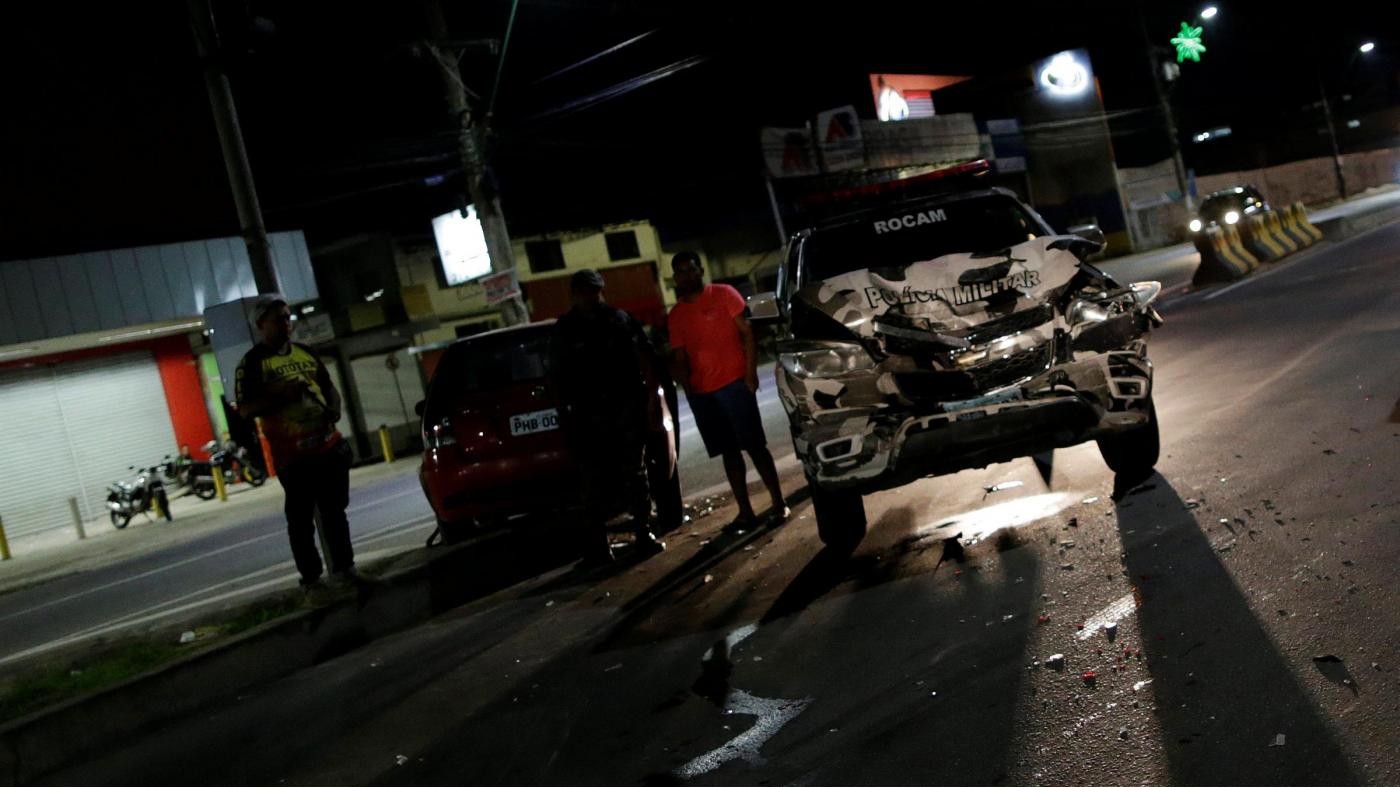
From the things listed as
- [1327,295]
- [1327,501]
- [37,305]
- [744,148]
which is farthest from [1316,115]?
[1327,501]

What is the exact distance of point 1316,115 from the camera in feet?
234

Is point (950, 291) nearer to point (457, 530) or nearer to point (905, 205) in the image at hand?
point (905, 205)

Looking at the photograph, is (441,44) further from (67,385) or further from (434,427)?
(67,385)

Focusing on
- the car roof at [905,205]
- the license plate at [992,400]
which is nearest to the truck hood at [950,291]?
the license plate at [992,400]

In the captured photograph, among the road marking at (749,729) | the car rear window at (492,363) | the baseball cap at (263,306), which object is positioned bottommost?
the road marking at (749,729)

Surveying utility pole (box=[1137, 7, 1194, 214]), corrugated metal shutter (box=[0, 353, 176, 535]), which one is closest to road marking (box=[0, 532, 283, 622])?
corrugated metal shutter (box=[0, 353, 176, 535])

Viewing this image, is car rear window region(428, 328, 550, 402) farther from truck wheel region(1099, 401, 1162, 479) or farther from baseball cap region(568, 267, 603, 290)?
truck wheel region(1099, 401, 1162, 479)

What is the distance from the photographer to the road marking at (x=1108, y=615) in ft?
13.5

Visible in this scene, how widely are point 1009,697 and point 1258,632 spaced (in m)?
0.89

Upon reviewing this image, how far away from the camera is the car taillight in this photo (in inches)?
304

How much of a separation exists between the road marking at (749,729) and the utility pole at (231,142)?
5.42m

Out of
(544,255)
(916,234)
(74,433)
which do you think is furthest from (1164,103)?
(916,234)

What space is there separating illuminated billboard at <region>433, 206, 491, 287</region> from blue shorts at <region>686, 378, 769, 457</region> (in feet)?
64.2

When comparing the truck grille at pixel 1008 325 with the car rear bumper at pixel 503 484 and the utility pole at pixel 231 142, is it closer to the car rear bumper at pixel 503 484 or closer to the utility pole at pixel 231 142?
the car rear bumper at pixel 503 484
